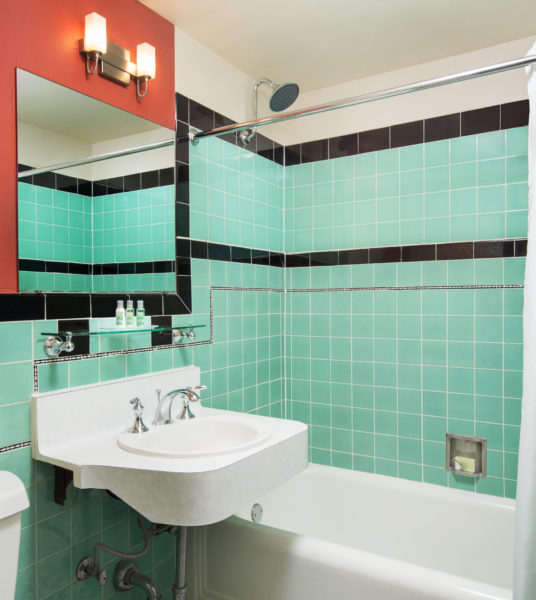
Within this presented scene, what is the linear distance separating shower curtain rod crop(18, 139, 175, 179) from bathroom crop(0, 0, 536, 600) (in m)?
0.02

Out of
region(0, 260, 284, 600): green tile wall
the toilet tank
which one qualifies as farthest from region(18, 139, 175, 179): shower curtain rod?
the toilet tank

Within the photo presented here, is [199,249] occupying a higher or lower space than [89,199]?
lower

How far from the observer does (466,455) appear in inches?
95.2

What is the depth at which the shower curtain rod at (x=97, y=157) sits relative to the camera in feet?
5.15

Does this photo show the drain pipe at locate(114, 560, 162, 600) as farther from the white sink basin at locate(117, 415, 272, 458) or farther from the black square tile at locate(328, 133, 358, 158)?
the black square tile at locate(328, 133, 358, 158)

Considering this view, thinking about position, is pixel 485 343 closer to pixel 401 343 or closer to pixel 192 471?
pixel 401 343

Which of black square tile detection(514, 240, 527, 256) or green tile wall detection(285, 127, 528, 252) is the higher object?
green tile wall detection(285, 127, 528, 252)

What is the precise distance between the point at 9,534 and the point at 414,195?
7.38 ft

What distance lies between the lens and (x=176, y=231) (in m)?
2.13

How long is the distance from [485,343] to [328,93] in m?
1.66

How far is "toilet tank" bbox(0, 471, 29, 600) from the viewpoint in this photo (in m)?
1.20

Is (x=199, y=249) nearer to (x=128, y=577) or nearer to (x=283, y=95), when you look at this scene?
(x=283, y=95)

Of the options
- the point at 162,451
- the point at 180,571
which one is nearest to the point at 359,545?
the point at 180,571

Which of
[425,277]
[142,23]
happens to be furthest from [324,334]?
[142,23]
